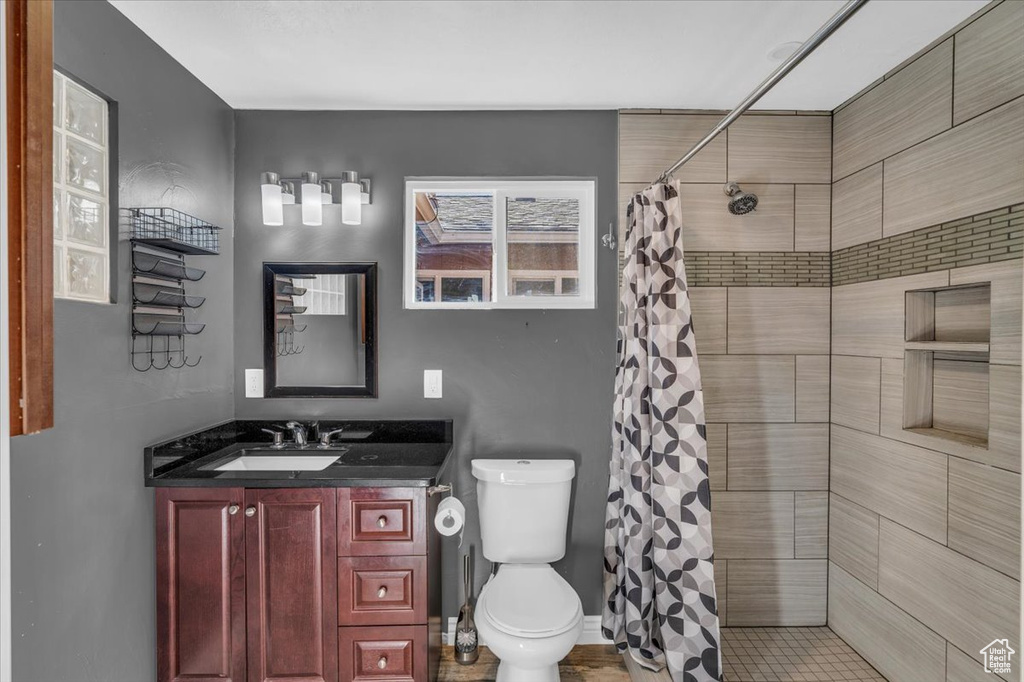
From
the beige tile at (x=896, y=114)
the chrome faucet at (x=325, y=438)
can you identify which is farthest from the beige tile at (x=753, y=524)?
the chrome faucet at (x=325, y=438)

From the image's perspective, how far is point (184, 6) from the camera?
66.5 inches

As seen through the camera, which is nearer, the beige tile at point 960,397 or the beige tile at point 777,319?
the beige tile at point 960,397

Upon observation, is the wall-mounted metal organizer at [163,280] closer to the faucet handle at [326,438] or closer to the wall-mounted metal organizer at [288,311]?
the wall-mounted metal organizer at [288,311]

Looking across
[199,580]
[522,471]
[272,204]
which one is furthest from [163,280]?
[522,471]

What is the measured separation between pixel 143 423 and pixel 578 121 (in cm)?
216

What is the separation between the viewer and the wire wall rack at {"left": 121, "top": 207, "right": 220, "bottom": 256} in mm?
1778

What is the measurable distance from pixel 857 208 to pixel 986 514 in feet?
4.17

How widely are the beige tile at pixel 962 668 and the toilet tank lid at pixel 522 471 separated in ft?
4.63

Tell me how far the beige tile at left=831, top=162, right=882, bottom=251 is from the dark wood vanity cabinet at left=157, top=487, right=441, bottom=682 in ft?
6.89

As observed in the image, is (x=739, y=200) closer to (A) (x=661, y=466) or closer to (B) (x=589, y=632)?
(A) (x=661, y=466)

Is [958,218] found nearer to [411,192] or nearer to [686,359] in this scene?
[686,359]

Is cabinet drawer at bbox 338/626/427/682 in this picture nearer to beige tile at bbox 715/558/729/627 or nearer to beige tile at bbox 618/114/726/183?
beige tile at bbox 715/558/729/627

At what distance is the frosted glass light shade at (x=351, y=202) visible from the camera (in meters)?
2.27

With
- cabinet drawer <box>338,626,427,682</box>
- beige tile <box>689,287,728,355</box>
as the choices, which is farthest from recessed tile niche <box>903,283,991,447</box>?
cabinet drawer <box>338,626,427,682</box>
